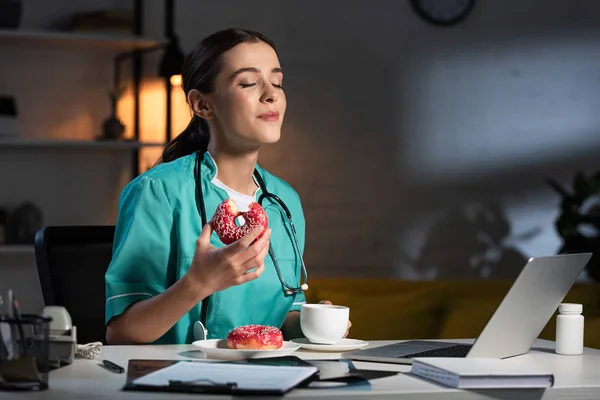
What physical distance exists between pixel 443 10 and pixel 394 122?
57cm

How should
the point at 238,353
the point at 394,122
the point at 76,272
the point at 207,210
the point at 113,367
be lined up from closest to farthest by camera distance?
the point at 113,367, the point at 238,353, the point at 207,210, the point at 76,272, the point at 394,122

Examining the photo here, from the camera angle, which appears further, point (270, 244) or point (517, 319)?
point (270, 244)

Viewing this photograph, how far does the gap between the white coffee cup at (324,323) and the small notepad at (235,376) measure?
1.02 ft

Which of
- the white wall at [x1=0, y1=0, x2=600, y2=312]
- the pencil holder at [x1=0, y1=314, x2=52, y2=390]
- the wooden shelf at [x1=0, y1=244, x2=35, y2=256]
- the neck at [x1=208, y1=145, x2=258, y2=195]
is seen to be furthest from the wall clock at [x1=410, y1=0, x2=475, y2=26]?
the pencil holder at [x1=0, y1=314, x2=52, y2=390]

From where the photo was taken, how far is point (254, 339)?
157 cm

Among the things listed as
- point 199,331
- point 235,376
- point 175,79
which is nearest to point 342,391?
point 235,376

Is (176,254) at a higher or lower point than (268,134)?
lower

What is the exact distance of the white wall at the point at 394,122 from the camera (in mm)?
4223

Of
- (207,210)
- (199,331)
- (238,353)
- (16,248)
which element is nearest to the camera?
(238,353)

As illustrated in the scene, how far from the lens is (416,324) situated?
133 inches

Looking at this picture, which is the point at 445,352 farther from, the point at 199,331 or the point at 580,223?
the point at 580,223

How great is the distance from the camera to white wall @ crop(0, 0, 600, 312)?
166 inches

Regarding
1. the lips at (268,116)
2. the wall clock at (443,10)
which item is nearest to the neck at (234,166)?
the lips at (268,116)

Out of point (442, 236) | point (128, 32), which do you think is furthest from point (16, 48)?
point (442, 236)
